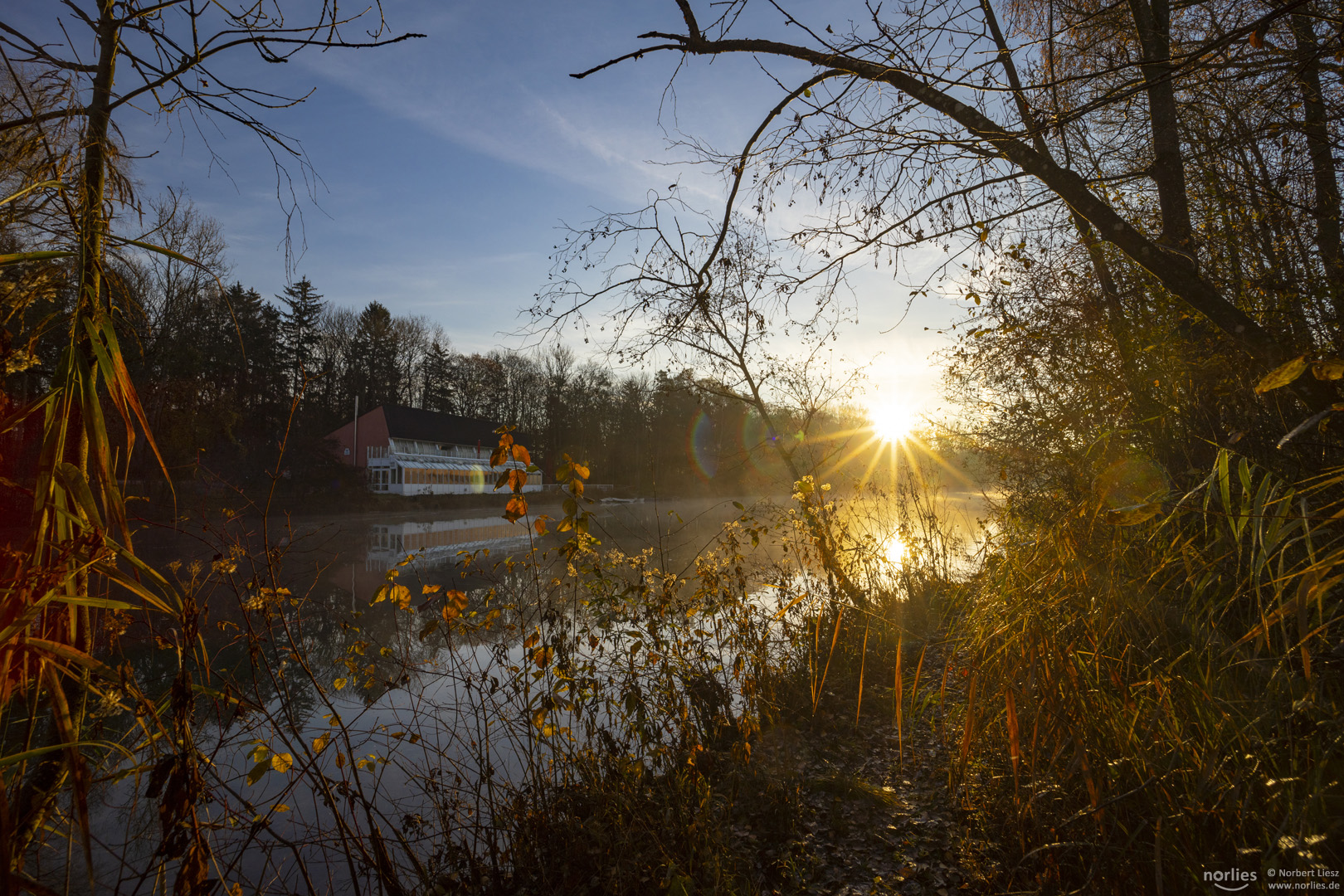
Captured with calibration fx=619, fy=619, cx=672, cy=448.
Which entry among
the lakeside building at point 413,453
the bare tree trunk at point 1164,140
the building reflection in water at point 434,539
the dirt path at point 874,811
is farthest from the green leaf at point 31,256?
the lakeside building at point 413,453

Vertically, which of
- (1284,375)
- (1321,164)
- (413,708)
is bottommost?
(413,708)

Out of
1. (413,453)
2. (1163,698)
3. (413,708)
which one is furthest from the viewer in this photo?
(413,453)

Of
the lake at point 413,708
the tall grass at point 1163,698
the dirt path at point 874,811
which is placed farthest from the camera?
the dirt path at point 874,811

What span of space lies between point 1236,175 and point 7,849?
6991 millimetres

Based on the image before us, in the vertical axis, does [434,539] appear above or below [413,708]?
below

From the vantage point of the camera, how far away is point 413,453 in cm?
3800

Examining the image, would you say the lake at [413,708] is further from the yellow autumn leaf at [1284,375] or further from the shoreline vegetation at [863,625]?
the yellow autumn leaf at [1284,375]

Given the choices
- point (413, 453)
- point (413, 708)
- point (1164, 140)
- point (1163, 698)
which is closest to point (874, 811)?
point (1163, 698)

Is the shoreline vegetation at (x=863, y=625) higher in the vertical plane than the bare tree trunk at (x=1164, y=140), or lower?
lower

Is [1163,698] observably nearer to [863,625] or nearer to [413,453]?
[863,625]

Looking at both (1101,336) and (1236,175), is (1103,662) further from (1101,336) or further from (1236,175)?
(1236,175)

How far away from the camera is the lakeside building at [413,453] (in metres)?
34.2

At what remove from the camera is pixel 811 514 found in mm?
6242

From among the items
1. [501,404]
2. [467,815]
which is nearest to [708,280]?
[467,815]
